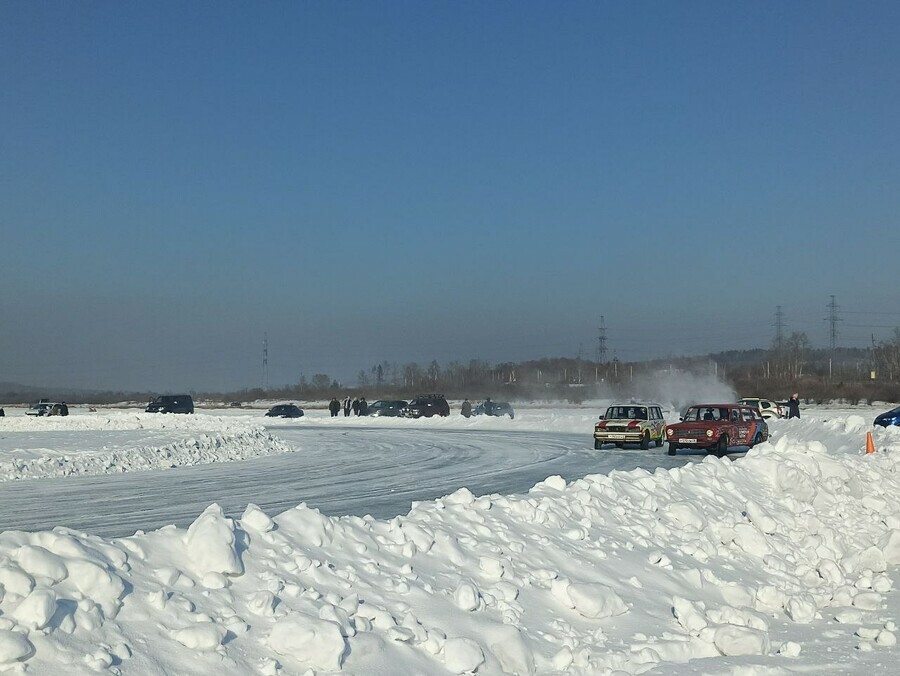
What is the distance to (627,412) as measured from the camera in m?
35.5

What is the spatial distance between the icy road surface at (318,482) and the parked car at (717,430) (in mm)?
666

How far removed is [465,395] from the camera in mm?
117562

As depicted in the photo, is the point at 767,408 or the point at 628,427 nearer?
the point at 628,427

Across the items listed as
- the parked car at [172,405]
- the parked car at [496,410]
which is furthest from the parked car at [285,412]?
the parked car at [496,410]

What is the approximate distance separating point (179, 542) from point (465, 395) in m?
110

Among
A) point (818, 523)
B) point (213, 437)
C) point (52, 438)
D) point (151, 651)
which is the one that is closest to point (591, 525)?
point (818, 523)

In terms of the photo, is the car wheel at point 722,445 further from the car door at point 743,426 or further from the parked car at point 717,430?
the car door at point 743,426

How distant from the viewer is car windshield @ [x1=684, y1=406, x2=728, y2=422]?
31.8 m

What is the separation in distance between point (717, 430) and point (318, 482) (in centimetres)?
1520

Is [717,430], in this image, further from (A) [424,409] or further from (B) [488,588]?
(A) [424,409]

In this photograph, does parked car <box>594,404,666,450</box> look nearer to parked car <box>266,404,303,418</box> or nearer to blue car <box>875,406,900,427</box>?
blue car <box>875,406,900,427</box>

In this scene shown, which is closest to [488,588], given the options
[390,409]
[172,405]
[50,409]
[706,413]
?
[706,413]

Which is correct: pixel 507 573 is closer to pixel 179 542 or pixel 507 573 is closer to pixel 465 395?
pixel 179 542

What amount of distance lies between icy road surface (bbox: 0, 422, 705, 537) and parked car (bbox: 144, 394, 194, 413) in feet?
105
